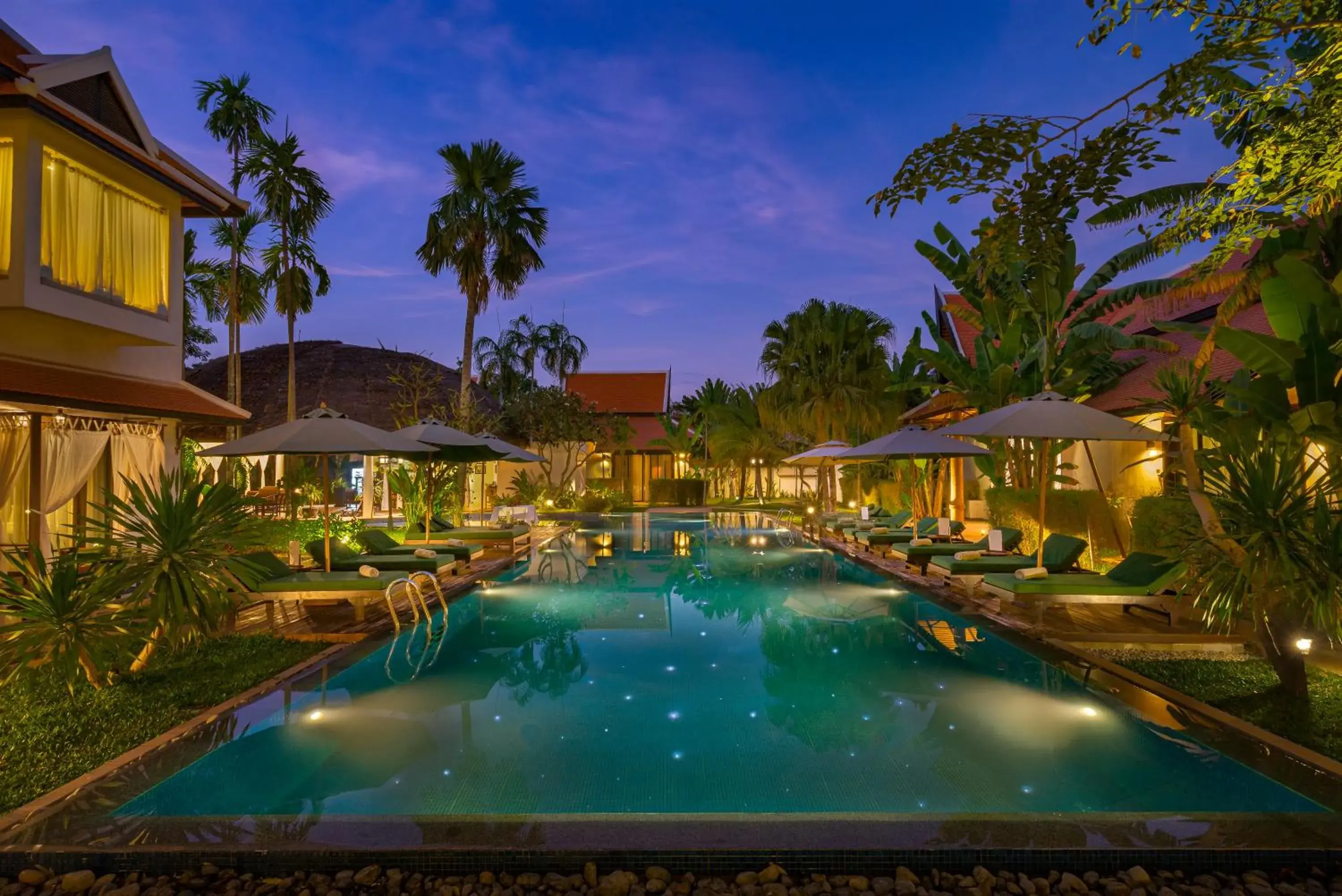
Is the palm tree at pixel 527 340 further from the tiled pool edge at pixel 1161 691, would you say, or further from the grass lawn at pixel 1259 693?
the grass lawn at pixel 1259 693

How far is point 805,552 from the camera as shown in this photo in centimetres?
1673

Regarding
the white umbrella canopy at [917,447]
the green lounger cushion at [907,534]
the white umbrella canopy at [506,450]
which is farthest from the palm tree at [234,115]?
the green lounger cushion at [907,534]

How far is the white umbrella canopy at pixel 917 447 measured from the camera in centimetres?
1391

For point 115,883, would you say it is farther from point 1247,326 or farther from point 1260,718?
point 1247,326

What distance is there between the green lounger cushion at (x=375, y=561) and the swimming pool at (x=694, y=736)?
184 cm

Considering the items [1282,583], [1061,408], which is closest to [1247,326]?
[1061,408]

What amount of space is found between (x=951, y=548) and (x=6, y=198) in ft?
45.8

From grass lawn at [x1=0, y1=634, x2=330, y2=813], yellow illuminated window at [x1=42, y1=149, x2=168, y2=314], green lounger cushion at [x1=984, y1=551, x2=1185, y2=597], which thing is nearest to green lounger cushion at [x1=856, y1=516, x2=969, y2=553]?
green lounger cushion at [x1=984, y1=551, x2=1185, y2=597]

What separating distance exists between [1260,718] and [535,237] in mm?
21557

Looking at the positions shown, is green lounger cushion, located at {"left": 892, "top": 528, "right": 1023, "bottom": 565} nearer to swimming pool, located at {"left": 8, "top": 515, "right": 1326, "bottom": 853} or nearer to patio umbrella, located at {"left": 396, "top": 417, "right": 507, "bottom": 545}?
swimming pool, located at {"left": 8, "top": 515, "right": 1326, "bottom": 853}

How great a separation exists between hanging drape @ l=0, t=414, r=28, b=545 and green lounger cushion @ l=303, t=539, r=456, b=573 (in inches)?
134

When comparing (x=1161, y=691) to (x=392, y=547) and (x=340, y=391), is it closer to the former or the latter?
(x=392, y=547)

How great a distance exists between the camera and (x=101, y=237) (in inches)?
386

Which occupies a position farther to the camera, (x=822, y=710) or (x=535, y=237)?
(x=535, y=237)
